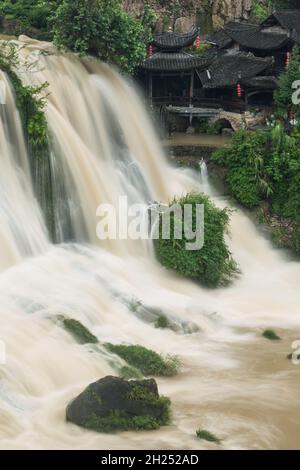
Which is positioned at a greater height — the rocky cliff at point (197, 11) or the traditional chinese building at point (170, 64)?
the rocky cliff at point (197, 11)

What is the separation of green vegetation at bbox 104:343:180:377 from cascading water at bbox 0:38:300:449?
0.26 metres

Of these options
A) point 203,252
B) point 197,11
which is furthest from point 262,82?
point 203,252

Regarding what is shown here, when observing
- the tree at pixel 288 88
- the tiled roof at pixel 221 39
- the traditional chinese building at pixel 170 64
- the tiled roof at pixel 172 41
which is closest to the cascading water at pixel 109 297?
the traditional chinese building at pixel 170 64

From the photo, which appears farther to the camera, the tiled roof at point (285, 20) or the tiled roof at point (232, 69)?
the tiled roof at point (285, 20)

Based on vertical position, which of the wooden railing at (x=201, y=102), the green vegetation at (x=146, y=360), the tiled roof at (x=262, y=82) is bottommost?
the green vegetation at (x=146, y=360)

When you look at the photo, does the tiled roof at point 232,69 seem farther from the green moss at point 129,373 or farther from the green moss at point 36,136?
the green moss at point 129,373

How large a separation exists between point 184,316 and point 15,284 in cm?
378

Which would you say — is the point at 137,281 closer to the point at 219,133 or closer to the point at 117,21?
the point at 117,21

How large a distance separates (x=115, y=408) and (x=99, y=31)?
594 inches

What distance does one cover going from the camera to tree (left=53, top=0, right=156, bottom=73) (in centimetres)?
2198

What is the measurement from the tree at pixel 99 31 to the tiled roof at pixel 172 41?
3.20 metres

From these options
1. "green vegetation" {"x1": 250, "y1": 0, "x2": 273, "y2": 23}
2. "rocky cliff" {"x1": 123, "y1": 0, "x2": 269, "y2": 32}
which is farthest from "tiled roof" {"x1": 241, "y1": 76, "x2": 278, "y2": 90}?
"green vegetation" {"x1": 250, "y1": 0, "x2": 273, "y2": 23}

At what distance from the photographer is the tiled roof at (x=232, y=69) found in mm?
27922

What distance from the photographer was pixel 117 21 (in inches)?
899
